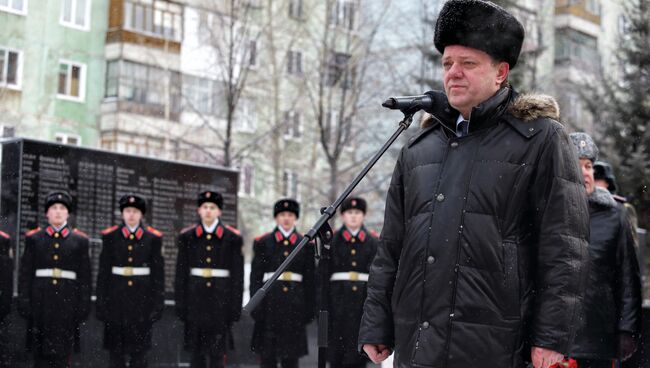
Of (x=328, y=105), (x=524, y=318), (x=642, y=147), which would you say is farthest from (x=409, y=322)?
(x=328, y=105)

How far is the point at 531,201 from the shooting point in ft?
14.0

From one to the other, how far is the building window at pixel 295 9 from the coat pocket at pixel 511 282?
26.4m

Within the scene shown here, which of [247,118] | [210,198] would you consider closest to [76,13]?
[247,118]

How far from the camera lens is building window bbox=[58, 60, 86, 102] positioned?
31.1 m

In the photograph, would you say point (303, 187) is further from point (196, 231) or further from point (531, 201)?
point (531, 201)

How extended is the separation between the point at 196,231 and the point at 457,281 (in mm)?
7943

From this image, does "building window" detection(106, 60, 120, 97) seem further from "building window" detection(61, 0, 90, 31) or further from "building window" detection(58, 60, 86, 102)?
"building window" detection(61, 0, 90, 31)

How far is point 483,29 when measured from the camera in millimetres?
4395

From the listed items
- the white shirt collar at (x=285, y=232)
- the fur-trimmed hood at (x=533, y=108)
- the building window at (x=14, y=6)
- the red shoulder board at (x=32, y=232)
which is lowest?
the red shoulder board at (x=32, y=232)

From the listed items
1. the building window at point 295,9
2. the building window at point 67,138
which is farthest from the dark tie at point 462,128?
the building window at point 67,138

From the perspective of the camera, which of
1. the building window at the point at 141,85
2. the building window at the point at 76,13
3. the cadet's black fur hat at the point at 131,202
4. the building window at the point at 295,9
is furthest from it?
the building window at the point at 141,85

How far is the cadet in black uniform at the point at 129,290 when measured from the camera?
11.5 metres

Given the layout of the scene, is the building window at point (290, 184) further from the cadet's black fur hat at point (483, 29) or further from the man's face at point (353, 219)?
the cadet's black fur hat at point (483, 29)

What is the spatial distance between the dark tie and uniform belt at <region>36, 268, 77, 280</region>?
7672mm
